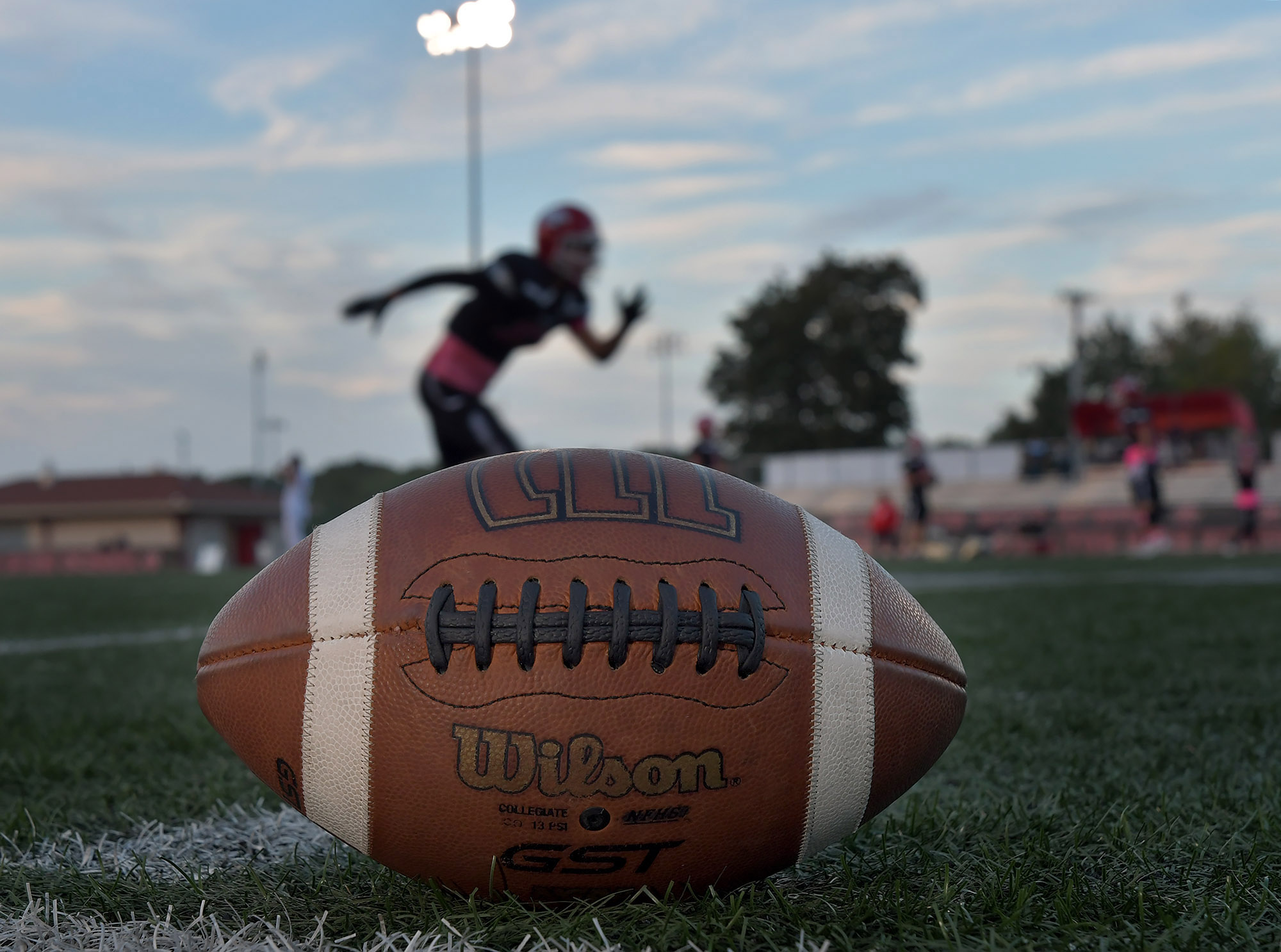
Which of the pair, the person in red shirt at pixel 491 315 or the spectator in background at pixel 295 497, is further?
the spectator in background at pixel 295 497

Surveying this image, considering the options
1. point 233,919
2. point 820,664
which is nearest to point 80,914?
point 233,919

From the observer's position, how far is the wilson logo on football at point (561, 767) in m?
1.39

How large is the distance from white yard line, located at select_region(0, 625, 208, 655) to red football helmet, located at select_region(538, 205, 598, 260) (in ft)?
9.10

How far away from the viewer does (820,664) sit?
4.92 feet

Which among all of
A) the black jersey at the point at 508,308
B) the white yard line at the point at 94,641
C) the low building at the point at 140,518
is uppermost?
the black jersey at the point at 508,308

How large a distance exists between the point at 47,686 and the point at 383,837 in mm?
3319

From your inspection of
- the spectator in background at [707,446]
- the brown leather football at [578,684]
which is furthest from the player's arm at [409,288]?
the spectator in background at [707,446]

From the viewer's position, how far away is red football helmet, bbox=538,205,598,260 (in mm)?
6148

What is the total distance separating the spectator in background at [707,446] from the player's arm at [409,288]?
7847mm

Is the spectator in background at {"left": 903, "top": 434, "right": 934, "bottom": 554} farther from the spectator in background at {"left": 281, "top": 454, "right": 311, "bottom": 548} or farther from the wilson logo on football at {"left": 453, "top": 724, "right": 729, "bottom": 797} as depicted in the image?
the wilson logo on football at {"left": 453, "top": 724, "right": 729, "bottom": 797}

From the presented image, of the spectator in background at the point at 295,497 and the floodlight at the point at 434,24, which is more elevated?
the floodlight at the point at 434,24

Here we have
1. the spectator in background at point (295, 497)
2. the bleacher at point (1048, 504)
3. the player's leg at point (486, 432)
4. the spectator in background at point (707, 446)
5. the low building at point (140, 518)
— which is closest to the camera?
the player's leg at point (486, 432)

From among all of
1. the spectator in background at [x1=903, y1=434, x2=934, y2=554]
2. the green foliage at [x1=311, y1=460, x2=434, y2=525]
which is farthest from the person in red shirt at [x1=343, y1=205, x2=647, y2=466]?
the green foliage at [x1=311, y1=460, x2=434, y2=525]

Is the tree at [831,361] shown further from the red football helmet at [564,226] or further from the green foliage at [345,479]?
the red football helmet at [564,226]
